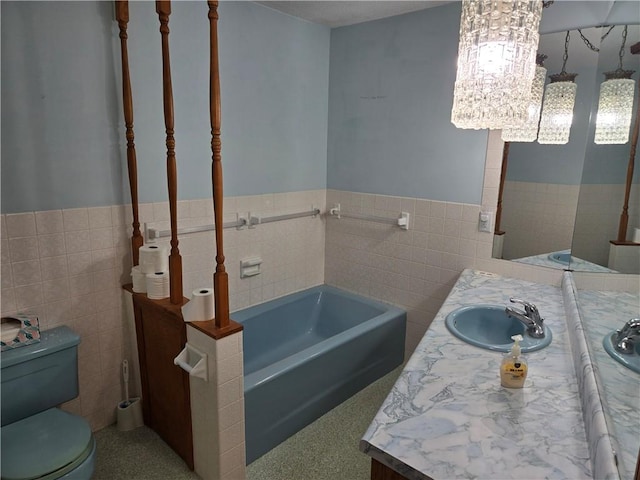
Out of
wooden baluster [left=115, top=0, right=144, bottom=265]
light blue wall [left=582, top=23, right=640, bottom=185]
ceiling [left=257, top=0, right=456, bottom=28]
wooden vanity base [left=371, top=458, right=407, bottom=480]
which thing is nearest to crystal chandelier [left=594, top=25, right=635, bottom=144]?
light blue wall [left=582, top=23, right=640, bottom=185]

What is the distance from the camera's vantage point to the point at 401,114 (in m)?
2.83

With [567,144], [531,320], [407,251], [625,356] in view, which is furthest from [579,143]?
Answer: [625,356]

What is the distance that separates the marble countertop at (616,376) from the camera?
952 millimetres

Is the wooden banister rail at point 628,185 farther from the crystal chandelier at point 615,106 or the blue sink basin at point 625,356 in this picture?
the blue sink basin at point 625,356

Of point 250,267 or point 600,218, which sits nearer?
point 600,218

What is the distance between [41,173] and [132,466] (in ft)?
4.76

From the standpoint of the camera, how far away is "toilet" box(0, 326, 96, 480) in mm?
1497

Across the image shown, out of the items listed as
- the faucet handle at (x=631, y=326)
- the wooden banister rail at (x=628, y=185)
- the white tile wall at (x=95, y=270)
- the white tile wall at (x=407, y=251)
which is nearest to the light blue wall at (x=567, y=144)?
the white tile wall at (x=407, y=251)

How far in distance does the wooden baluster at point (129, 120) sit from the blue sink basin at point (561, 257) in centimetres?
228

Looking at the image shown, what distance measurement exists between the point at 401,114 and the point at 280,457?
2230 millimetres

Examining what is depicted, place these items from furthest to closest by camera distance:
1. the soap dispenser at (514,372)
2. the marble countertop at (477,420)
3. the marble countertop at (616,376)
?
the soap dispenser at (514,372)
the marble countertop at (477,420)
the marble countertop at (616,376)

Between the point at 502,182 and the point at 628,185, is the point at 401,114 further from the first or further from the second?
the point at 628,185

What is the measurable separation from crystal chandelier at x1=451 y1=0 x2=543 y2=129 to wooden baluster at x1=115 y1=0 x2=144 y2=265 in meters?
1.54

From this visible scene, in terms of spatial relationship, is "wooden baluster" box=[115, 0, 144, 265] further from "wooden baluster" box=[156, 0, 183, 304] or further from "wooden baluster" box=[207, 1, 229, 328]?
"wooden baluster" box=[207, 1, 229, 328]
